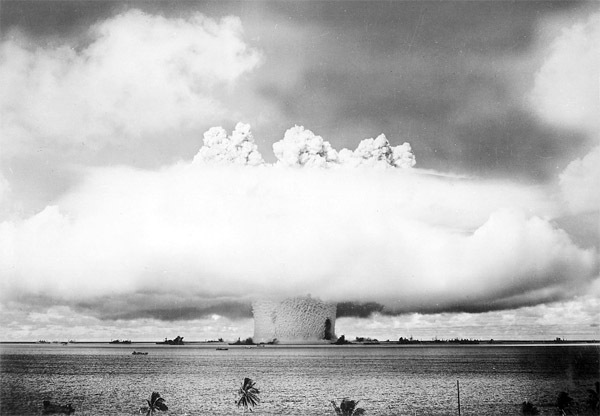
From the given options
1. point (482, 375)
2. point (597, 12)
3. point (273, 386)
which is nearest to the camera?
point (597, 12)

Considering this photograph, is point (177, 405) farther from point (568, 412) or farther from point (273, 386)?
point (568, 412)

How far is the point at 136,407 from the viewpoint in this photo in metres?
49.9

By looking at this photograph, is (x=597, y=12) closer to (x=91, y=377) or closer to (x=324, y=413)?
(x=324, y=413)

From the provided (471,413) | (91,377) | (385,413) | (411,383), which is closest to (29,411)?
(385,413)

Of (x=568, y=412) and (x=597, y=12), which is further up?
(x=597, y=12)

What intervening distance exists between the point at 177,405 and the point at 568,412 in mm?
28653

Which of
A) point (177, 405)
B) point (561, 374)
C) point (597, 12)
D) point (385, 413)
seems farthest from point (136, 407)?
point (561, 374)

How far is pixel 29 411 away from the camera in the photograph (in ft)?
148

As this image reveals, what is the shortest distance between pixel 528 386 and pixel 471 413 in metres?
25.5

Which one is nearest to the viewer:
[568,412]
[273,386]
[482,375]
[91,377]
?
[568,412]

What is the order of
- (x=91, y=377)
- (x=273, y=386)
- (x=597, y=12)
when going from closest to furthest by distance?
1. (x=597, y=12)
2. (x=273, y=386)
3. (x=91, y=377)

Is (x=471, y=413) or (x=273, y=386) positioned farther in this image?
(x=273, y=386)

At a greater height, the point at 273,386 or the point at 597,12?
the point at 597,12

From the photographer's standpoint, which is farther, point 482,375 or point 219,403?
point 482,375
